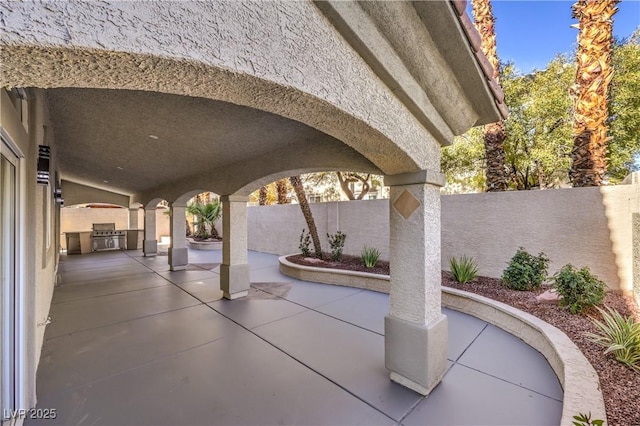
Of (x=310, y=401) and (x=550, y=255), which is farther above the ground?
(x=550, y=255)

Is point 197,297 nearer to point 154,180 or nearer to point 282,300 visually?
point 282,300

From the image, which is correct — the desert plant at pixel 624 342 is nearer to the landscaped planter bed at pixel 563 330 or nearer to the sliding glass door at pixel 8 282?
the landscaped planter bed at pixel 563 330

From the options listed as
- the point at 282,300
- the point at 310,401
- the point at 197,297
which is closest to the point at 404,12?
the point at 310,401

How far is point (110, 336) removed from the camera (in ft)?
14.5

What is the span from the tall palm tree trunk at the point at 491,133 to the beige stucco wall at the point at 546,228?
930mm

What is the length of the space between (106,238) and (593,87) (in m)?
19.7

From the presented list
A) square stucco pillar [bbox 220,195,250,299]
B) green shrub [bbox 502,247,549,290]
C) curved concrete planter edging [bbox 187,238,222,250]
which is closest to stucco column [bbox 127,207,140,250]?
curved concrete planter edging [bbox 187,238,222,250]

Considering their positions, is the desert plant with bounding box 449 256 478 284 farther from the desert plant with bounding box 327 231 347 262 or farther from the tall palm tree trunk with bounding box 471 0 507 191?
the desert plant with bounding box 327 231 347 262

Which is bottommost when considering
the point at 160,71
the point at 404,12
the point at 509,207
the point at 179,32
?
the point at 509,207

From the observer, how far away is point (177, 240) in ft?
31.1

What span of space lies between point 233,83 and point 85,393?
12.3ft

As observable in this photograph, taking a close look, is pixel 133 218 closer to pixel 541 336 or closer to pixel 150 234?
pixel 150 234

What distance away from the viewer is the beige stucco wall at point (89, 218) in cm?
1631

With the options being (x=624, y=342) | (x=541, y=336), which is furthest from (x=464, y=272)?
(x=624, y=342)
